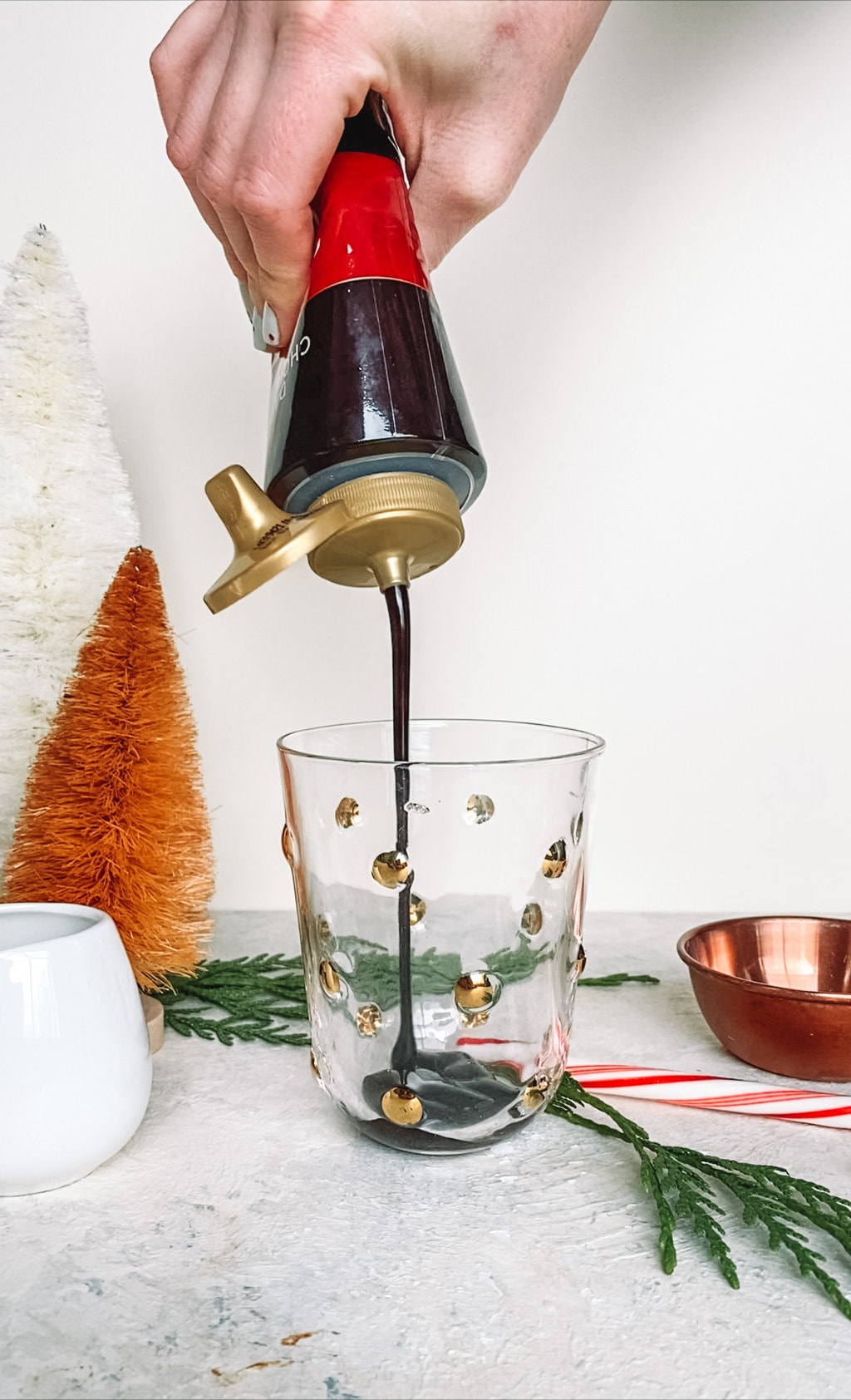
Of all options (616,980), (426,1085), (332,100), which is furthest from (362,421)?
(616,980)

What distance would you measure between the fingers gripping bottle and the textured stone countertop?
222mm

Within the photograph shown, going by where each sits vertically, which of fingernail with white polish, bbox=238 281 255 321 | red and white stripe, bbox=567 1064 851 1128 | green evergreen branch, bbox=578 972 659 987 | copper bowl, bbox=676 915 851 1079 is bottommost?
red and white stripe, bbox=567 1064 851 1128

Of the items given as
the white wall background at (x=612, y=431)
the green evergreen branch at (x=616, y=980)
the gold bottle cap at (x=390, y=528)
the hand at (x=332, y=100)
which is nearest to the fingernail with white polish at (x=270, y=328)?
the hand at (x=332, y=100)

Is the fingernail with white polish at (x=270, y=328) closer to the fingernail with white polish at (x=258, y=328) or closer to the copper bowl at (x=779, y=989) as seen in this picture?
the fingernail with white polish at (x=258, y=328)

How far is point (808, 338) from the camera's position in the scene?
0.73 metres

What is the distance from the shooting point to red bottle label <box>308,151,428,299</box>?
0.45 meters

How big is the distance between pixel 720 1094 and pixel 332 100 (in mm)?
446

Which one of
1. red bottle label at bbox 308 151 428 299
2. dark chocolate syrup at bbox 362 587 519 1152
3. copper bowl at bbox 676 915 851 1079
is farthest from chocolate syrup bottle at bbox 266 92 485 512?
copper bowl at bbox 676 915 851 1079

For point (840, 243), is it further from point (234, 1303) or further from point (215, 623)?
point (234, 1303)

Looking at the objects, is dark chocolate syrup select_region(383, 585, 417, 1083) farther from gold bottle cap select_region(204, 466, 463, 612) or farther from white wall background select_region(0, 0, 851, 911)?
white wall background select_region(0, 0, 851, 911)

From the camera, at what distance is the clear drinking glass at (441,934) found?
0.40 meters

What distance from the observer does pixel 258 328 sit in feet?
1.67

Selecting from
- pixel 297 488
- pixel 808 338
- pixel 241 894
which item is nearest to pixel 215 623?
pixel 241 894

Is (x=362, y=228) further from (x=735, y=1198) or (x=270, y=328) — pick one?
(x=735, y=1198)
